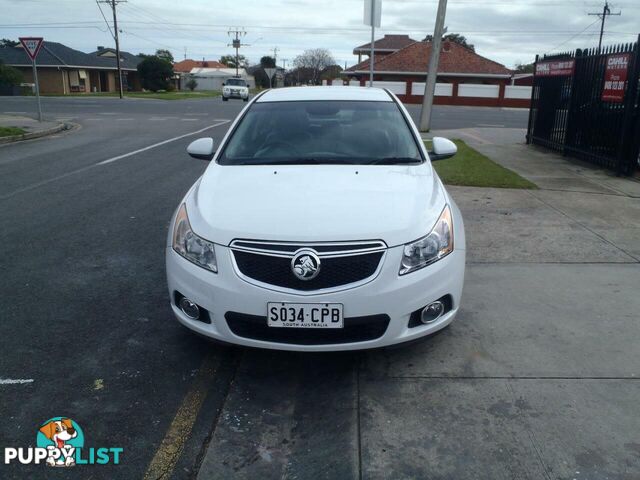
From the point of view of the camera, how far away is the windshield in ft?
15.2

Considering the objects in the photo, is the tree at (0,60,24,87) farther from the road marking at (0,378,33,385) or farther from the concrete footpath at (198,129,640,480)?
the road marking at (0,378,33,385)

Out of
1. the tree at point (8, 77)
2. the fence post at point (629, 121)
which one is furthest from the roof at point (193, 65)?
the fence post at point (629, 121)

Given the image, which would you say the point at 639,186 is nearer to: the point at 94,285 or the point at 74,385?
the point at 94,285

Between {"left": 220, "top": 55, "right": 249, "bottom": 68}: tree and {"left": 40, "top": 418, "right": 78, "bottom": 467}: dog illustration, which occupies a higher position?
{"left": 220, "top": 55, "right": 249, "bottom": 68}: tree

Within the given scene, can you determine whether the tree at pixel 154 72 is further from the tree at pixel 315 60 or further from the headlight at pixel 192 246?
the headlight at pixel 192 246

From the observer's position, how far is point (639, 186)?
30.8 ft

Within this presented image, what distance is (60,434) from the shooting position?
3072 mm

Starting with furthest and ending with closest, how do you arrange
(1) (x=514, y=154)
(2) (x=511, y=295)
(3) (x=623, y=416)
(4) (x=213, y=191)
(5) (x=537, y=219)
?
(1) (x=514, y=154) < (5) (x=537, y=219) < (2) (x=511, y=295) < (4) (x=213, y=191) < (3) (x=623, y=416)

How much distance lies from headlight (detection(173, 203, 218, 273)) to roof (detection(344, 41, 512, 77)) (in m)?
47.0

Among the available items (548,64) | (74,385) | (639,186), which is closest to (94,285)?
(74,385)

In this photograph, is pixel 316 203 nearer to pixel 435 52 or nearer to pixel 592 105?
pixel 592 105

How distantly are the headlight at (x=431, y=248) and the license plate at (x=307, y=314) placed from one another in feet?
1.48

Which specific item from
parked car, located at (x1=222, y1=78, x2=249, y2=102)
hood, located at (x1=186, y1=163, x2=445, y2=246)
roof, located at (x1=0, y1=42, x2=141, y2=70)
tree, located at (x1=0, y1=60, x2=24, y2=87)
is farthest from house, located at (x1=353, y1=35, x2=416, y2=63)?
hood, located at (x1=186, y1=163, x2=445, y2=246)

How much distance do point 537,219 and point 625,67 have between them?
445 cm
